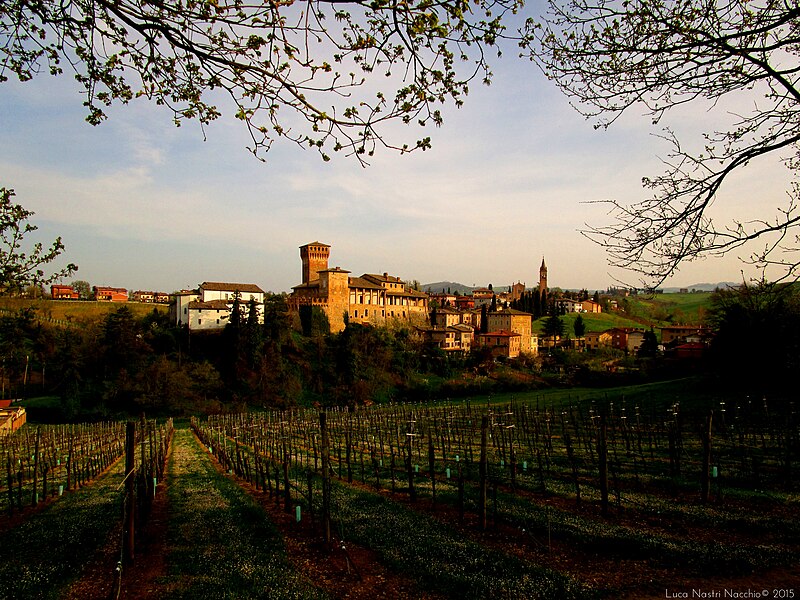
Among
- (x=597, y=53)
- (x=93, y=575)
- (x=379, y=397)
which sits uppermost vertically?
(x=597, y=53)

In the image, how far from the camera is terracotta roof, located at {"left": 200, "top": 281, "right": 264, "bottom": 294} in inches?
2820

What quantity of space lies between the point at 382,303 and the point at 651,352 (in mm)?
A: 43588

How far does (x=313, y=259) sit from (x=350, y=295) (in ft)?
44.3

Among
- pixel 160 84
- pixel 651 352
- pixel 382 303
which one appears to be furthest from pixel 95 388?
pixel 651 352

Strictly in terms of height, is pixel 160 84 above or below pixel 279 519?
above

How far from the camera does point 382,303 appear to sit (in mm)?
87312

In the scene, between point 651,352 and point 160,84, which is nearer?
point 160,84

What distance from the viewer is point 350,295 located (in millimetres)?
82125

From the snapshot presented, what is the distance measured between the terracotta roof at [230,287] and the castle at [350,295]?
6258 mm

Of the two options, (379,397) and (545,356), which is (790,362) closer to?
(379,397)

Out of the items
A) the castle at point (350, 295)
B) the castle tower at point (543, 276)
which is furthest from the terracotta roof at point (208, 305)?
the castle tower at point (543, 276)

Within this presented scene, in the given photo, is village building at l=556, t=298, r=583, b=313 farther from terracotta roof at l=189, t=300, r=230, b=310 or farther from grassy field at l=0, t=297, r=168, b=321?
grassy field at l=0, t=297, r=168, b=321

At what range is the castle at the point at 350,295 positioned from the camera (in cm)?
7869

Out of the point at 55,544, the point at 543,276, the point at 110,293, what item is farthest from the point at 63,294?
the point at 543,276
